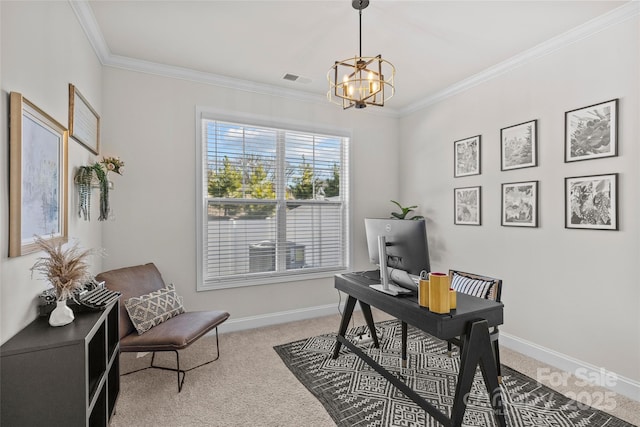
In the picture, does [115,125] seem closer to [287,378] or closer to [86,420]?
[86,420]

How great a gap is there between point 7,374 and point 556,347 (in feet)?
12.0

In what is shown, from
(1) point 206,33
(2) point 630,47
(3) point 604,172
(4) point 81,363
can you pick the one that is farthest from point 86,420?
(2) point 630,47

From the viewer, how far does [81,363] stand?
1.36 meters

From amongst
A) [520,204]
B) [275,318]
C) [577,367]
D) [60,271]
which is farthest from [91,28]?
[577,367]

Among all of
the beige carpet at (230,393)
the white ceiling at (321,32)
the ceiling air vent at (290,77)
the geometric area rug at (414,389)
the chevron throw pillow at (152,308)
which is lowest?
the beige carpet at (230,393)

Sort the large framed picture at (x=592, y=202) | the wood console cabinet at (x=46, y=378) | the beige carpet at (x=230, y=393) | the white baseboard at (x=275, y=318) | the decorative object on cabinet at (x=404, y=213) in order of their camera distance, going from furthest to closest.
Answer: the decorative object on cabinet at (x=404, y=213) < the white baseboard at (x=275, y=318) < the large framed picture at (x=592, y=202) < the beige carpet at (x=230, y=393) < the wood console cabinet at (x=46, y=378)

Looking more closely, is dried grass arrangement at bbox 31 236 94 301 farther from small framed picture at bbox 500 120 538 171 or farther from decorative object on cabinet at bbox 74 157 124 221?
small framed picture at bbox 500 120 538 171

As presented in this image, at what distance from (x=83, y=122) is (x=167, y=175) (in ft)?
3.00

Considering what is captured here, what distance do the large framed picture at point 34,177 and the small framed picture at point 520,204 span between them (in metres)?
3.62

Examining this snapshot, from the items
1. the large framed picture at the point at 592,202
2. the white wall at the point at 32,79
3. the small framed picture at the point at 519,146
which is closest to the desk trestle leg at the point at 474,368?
the large framed picture at the point at 592,202

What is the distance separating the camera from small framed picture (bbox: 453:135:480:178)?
3404 millimetres

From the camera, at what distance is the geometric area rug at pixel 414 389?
200 cm

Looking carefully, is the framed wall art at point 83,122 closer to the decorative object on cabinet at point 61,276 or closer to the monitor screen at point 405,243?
the decorative object on cabinet at point 61,276

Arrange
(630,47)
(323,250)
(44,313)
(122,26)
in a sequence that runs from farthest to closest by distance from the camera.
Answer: (323,250), (122,26), (630,47), (44,313)
